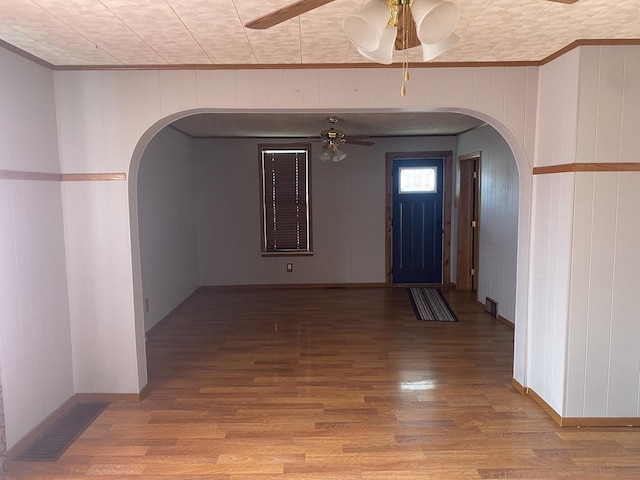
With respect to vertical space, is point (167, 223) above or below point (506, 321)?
above

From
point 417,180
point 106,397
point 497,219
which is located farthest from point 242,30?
point 417,180

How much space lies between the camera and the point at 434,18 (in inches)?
55.4

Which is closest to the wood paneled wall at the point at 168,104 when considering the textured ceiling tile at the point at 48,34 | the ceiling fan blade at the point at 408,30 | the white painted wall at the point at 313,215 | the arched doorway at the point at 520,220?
the arched doorway at the point at 520,220

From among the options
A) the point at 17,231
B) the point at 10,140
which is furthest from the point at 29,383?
the point at 10,140

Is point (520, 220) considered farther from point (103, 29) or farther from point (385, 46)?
point (103, 29)

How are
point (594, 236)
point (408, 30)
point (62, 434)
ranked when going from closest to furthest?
point (408, 30), point (594, 236), point (62, 434)

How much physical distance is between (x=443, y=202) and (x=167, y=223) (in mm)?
4133

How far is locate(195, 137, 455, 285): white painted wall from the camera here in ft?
22.6

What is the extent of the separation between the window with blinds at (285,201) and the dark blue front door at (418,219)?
1432 millimetres

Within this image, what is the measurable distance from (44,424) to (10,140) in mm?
1805

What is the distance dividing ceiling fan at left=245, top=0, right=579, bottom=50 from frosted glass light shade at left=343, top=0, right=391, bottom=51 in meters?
0.10

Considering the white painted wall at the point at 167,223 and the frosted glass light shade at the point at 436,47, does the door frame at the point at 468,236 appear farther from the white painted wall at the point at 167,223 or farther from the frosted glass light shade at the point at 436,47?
the frosted glass light shade at the point at 436,47

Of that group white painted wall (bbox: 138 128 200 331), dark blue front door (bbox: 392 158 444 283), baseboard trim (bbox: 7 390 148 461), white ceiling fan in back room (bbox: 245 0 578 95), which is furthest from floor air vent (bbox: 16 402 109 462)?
dark blue front door (bbox: 392 158 444 283)

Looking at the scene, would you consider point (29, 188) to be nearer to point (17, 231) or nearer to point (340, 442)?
point (17, 231)
